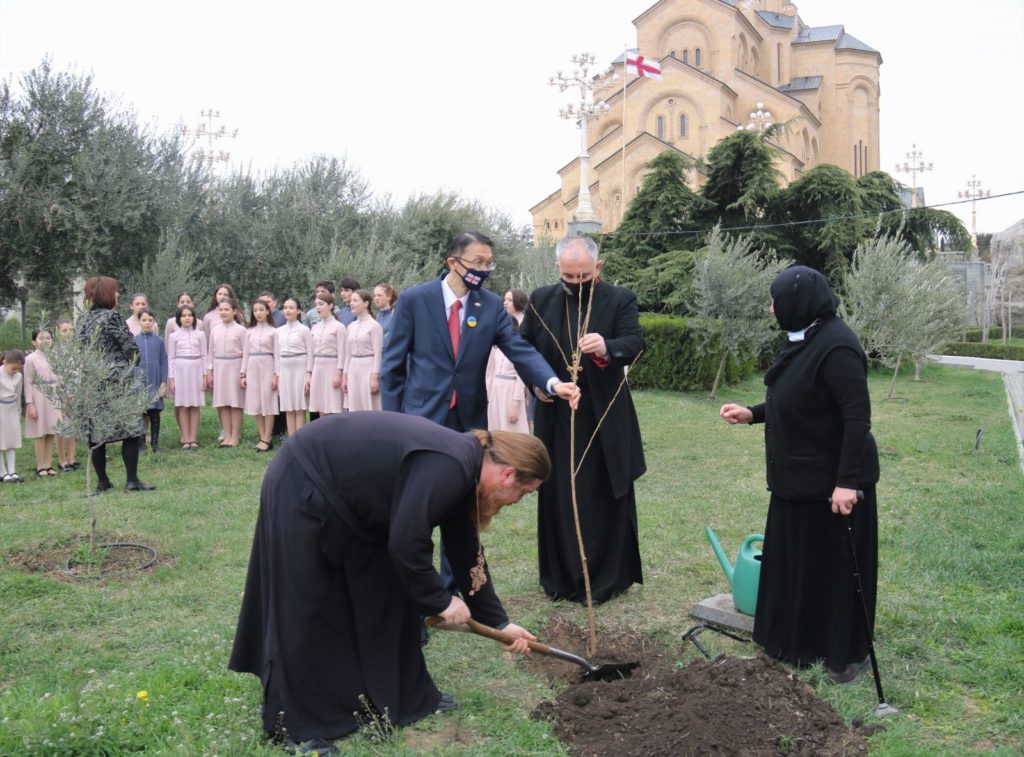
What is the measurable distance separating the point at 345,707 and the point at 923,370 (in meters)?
27.8

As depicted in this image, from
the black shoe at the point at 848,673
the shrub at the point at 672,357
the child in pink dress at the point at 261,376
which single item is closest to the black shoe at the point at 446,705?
the black shoe at the point at 848,673

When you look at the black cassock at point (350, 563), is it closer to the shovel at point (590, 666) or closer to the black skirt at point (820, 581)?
the shovel at point (590, 666)

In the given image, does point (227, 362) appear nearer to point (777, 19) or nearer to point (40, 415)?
point (40, 415)

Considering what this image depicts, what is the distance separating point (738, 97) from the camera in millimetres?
57094

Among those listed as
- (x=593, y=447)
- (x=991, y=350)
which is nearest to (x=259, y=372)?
(x=593, y=447)

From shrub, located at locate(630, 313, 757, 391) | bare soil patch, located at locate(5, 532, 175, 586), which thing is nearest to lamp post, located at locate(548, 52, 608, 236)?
shrub, located at locate(630, 313, 757, 391)

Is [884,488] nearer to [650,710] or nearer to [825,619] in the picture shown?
[825,619]

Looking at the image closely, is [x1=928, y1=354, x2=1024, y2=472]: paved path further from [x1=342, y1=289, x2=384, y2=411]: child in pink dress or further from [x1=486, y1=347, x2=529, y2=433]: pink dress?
[x1=342, y1=289, x2=384, y2=411]: child in pink dress

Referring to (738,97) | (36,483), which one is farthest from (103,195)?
(738,97)

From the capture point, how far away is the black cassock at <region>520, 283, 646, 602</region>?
602cm

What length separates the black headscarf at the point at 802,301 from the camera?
4.62 m

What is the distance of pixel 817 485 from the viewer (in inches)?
183

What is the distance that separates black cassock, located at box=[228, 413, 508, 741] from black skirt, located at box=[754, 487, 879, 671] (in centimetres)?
169

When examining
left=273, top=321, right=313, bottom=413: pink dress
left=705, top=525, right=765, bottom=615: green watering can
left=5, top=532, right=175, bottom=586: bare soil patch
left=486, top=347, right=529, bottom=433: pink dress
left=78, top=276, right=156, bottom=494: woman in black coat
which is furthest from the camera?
left=273, top=321, right=313, bottom=413: pink dress
